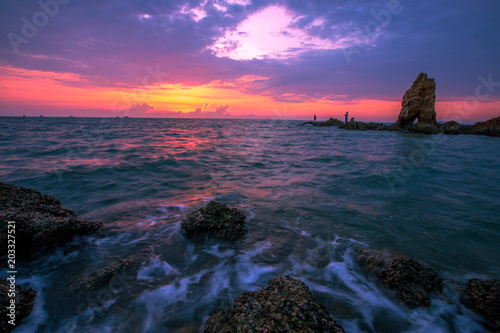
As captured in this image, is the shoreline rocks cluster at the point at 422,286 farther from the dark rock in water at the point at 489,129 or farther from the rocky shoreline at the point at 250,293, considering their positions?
the dark rock in water at the point at 489,129

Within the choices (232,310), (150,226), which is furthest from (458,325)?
(150,226)

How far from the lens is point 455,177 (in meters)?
9.89

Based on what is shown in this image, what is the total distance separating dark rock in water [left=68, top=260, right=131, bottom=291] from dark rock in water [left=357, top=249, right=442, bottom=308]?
4440 millimetres

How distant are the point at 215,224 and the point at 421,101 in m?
47.3

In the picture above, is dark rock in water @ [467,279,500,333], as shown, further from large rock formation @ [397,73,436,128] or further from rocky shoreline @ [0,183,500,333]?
large rock formation @ [397,73,436,128]

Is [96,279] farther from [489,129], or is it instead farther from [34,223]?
[489,129]

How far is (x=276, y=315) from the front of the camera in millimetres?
2355

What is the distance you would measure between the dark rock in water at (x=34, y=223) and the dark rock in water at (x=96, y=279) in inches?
50.7

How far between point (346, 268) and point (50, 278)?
5.00 metres

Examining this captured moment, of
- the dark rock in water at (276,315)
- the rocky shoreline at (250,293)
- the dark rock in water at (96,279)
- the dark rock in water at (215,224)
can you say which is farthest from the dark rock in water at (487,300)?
the dark rock in water at (96,279)

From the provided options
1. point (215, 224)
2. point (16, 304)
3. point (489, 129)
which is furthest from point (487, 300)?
point (489, 129)

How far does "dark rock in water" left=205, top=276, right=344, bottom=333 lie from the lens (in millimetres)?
2260

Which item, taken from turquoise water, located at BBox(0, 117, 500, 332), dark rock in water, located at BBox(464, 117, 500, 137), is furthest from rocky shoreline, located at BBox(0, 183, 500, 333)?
dark rock in water, located at BBox(464, 117, 500, 137)

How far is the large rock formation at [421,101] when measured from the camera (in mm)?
36875
